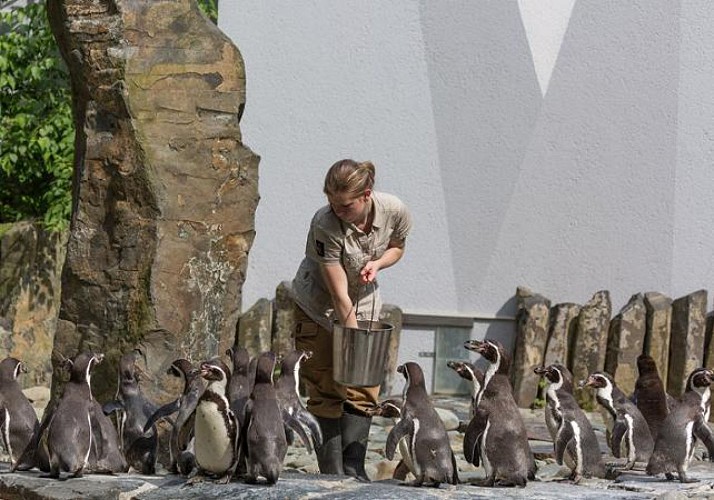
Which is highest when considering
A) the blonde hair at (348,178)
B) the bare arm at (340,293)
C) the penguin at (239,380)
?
the blonde hair at (348,178)

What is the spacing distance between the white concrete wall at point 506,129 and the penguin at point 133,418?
4.81 meters

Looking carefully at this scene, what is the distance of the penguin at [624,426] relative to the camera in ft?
27.1

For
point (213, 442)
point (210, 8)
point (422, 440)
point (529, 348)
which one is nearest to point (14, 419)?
point (213, 442)

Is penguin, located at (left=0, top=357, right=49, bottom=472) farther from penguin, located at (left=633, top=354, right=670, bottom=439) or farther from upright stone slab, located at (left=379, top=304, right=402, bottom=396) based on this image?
upright stone slab, located at (left=379, top=304, right=402, bottom=396)

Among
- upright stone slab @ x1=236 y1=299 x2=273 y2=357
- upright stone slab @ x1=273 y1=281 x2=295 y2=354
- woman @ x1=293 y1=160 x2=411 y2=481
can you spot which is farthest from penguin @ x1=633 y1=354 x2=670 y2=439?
upright stone slab @ x1=236 y1=299 x2=273 y2=357

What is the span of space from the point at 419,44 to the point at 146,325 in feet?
16.6

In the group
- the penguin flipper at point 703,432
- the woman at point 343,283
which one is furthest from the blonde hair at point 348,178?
the penguin flipper at point 703,432

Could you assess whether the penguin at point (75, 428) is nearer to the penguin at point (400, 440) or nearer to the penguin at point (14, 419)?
the penguin at point (14, 419)

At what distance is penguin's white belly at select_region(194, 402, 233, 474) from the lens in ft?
23.0

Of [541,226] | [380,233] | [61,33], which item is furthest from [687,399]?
[541,226]

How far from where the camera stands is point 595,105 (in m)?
12.8

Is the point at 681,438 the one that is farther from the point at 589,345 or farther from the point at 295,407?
the point at 589,345

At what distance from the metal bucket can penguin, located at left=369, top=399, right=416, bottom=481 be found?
268mm

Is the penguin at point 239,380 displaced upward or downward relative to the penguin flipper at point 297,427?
upward
